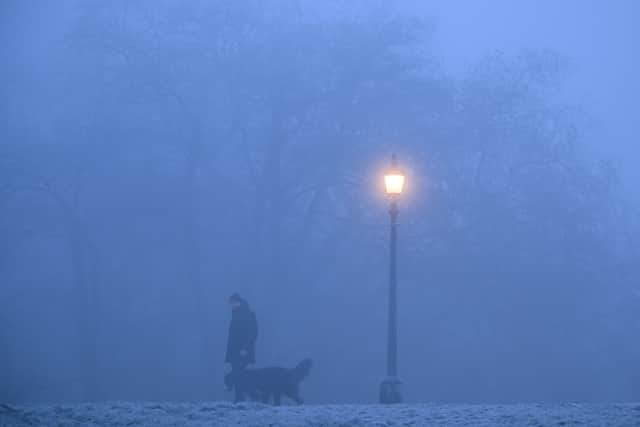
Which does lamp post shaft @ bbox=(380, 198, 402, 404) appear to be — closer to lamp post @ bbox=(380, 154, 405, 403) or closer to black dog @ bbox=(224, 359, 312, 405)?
lamp post @ bbox=(380, 154, 405, 403)

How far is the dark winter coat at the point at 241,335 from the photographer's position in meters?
16.8

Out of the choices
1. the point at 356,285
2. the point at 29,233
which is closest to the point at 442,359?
the point at 356,285

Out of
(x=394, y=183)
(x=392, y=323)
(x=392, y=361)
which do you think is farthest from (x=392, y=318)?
(x=394, y=183)

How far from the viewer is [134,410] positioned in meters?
12.3

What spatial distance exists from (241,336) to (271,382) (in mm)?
926

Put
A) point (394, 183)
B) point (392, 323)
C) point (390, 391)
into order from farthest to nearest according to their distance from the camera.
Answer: point (394, 183) < point (392, 323) < point (390, 391)

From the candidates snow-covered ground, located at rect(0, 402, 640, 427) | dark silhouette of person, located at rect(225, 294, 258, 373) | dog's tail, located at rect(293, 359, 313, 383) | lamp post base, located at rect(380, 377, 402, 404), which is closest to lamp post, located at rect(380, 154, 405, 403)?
lamp post base, located at rect(380, 377, 402, 404)

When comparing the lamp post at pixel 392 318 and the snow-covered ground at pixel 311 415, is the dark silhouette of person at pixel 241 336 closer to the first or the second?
the lamp post at pixel 392 318

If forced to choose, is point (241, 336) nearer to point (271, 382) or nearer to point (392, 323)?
point (271, 382)

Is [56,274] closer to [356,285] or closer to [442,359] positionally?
[356,285]

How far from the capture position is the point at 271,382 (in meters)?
16.5

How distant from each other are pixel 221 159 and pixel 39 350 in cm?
922

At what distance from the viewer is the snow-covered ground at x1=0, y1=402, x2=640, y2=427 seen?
11.3m

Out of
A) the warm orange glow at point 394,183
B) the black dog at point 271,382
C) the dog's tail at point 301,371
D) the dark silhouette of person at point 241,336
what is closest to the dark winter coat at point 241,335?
the dark silhouette of person at point 241,336
